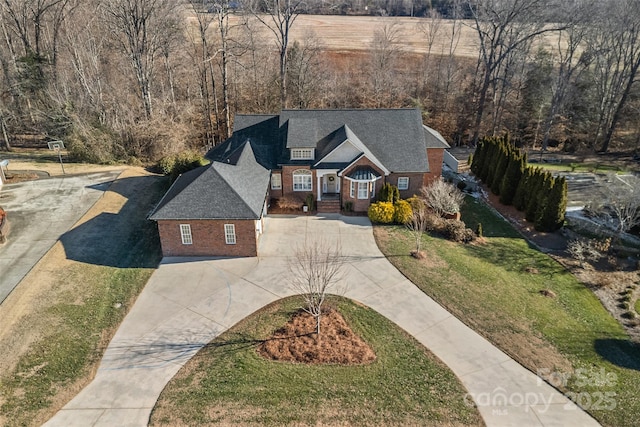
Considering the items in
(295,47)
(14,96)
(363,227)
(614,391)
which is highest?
(295,47)

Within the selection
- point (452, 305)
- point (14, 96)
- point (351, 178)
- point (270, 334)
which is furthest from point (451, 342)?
point (14, 96)

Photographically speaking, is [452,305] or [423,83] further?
[423,83]

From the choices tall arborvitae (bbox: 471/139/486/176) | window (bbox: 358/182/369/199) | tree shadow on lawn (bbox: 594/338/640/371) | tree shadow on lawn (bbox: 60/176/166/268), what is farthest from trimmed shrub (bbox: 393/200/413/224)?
tree shadow on lawn (bbox: 60/176/166/268)

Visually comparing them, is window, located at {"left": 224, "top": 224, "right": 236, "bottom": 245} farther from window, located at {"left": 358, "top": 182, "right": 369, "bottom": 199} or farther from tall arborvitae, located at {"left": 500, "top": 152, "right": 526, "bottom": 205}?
tall arborvitae, located at {"left": 500, "top": 152, "right": 526, "bottom": 205}

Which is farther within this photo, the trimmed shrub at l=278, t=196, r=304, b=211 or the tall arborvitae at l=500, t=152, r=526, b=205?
the tall arborvitae at l=500, t=152, r=526, b=205

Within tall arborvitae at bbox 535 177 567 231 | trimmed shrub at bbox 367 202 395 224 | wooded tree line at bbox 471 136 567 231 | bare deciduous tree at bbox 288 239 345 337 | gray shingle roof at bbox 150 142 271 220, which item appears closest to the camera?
bare deciduous tree at bbox 288 239 345 337

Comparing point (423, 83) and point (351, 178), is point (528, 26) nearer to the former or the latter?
point (423, 83)
